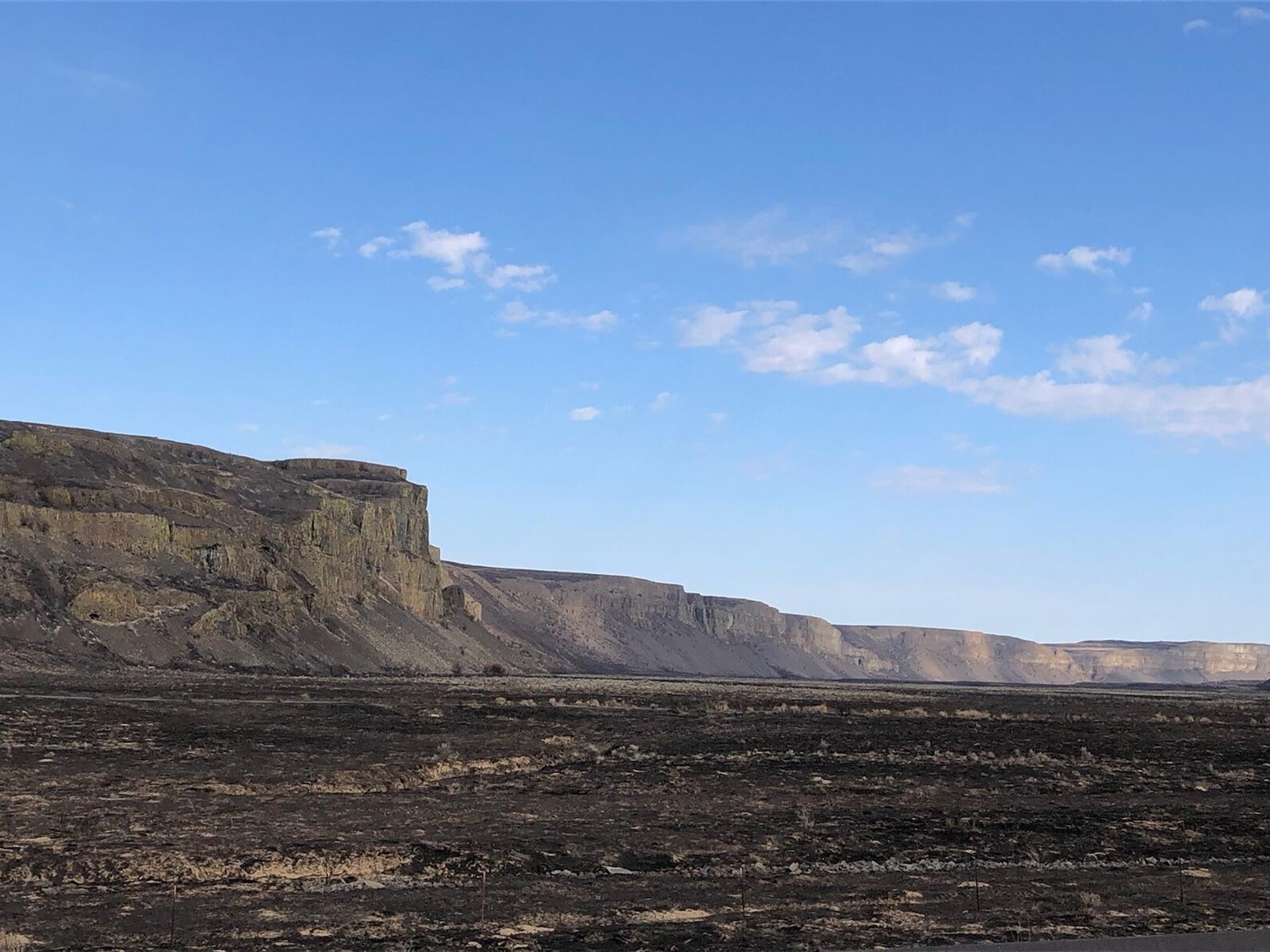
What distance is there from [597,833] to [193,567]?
8066 cm

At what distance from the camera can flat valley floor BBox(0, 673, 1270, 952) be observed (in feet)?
45.9

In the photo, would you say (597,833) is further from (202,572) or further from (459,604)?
(459,604)

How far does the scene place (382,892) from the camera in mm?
15898

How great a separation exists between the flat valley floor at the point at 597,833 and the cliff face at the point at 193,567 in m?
37.6

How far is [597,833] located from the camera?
68.2 feet

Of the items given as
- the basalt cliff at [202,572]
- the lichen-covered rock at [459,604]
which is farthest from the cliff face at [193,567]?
the lichen-covered rock at [459,604]

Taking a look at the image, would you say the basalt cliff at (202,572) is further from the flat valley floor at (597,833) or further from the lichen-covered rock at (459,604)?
Result: the flat valley floor at (597,833)

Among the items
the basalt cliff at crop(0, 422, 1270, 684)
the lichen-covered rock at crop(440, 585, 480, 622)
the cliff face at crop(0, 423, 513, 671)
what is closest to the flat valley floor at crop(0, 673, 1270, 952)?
the basalt cliff at crop(0, 422, 1270, 684)

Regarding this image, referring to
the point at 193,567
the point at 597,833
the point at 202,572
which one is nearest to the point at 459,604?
the point at 202,572

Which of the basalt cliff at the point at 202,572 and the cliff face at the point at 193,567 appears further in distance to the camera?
the cliff face at the point at 193,567

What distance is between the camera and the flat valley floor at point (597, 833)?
45.9ft

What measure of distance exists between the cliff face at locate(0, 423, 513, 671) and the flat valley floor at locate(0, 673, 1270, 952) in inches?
1479

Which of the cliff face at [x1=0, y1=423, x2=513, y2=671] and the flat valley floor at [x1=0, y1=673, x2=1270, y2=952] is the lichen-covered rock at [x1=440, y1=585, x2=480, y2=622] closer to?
the cliff face at [x1=0, y1=423, x2=513, y2=671]

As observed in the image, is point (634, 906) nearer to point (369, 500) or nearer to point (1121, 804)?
point (1121, 804)
